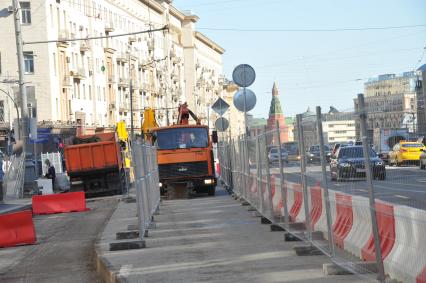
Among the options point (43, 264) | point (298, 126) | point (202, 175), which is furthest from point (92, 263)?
point (202, 175)

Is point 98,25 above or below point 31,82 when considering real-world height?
above

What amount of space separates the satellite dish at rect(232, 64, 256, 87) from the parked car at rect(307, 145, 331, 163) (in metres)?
14.0

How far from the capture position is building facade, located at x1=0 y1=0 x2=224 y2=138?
7531cm

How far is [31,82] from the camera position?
74.0 meters

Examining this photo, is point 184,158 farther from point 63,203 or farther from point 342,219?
point 342,219

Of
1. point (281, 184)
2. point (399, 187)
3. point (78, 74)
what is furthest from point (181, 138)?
point (78, 74)

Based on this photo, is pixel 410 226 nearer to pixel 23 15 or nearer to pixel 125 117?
pixel 23 15

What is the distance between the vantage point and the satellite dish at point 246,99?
27.9m

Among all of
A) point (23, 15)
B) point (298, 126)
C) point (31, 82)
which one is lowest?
point (298, 126)

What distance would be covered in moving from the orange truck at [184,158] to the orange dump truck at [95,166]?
363 inches

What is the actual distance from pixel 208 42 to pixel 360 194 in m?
171

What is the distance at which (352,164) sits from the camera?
33.6 ft

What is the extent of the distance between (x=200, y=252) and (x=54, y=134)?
61.5 m

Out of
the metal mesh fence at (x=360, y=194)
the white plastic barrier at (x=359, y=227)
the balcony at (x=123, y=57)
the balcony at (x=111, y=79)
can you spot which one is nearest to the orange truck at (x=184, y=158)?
the metal mesh fence at (x=360, y=194)
